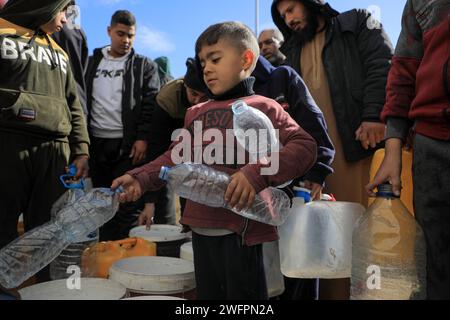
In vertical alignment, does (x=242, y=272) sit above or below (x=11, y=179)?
below

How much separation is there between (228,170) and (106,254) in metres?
1.09

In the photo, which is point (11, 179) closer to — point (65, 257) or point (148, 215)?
point (65, 257)

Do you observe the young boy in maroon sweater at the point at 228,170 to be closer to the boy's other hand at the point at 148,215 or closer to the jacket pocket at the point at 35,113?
the jacket pocket at the point at 35,113

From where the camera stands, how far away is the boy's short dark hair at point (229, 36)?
1.68m

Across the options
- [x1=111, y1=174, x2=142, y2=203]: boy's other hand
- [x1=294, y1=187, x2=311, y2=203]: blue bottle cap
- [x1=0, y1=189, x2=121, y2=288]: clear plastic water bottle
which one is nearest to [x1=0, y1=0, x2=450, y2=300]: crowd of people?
[x1=111, y1=174, x2=142, y2=203]: boy's other hand

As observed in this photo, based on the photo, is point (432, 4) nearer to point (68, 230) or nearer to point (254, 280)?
point (254, 280)

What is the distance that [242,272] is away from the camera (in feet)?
5.06

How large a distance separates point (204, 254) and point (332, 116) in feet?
4.65

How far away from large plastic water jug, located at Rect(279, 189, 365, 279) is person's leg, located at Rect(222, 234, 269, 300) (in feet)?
1.27

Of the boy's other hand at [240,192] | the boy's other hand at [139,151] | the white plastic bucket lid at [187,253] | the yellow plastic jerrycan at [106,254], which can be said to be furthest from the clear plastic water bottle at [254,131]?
the boy's other hand at [139,151]

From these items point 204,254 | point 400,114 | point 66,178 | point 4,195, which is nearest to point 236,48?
point 400,114

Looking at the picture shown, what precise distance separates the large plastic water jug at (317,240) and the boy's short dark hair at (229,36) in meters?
0.74

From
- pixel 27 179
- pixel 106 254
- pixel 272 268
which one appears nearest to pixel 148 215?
pixel 106 254

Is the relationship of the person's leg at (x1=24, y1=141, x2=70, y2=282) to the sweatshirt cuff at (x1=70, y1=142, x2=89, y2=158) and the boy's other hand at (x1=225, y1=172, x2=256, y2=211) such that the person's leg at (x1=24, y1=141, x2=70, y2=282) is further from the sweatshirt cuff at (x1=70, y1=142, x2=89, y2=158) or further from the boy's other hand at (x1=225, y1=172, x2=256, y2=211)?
the boy's other hand at (x1=225, y1=172, x2=256, y2=211)
